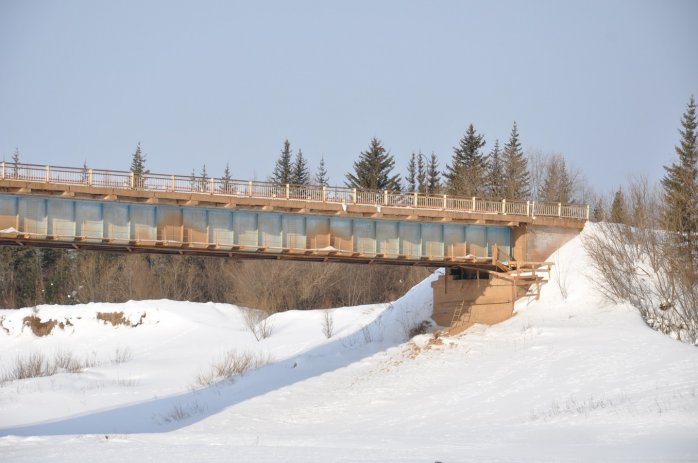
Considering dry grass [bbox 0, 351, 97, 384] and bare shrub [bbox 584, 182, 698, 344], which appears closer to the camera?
bare shrub [bbox 584, 182, 698, 344]

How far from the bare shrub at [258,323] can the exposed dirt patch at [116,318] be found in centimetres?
819

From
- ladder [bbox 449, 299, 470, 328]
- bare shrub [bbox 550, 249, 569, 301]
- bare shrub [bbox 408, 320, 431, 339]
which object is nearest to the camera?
bare shrub [bbox 550, 249, 569, 301]

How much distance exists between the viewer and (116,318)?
63875 mm

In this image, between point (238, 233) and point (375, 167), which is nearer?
point (238, 233)

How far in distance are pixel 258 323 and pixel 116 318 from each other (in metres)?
11.3

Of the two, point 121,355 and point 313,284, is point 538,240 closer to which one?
point 121,355

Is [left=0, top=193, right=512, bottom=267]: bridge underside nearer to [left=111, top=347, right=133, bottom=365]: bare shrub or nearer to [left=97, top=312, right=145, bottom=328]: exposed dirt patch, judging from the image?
[left=111, top=347, right=133, bottom=365]: bare shrub

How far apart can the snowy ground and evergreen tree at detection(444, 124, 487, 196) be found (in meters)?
34.4

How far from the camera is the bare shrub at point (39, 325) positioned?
6400 cm

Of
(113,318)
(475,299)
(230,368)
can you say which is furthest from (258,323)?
(475,299)

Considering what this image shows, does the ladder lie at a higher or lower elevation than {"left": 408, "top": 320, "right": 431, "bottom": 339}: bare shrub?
higher

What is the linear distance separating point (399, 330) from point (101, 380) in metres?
17.6

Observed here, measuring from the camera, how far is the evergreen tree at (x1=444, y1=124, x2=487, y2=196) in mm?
90438

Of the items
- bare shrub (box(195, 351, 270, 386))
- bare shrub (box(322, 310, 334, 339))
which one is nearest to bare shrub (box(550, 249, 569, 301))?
bare shrub (box(322, 310, 334, 339))
